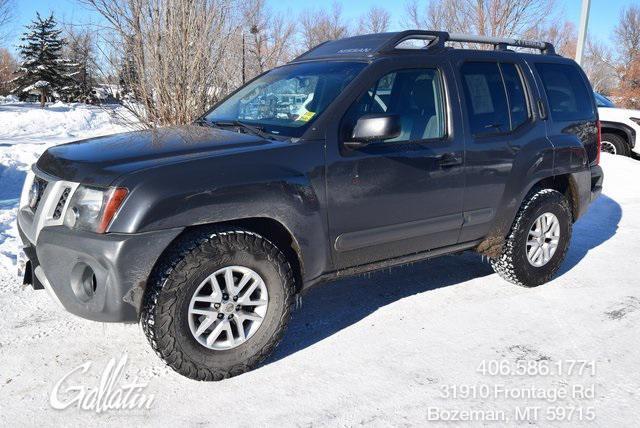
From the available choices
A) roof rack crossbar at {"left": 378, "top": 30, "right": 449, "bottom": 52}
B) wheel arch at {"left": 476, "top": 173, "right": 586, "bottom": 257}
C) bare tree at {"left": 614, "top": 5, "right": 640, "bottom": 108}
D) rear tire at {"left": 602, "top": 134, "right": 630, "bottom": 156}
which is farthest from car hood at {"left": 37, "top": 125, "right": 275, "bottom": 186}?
bare tree at {"left": 614, "top": 5, "right": 640, "bottom": 108}

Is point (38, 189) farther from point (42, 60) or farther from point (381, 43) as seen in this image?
point (42, 60)

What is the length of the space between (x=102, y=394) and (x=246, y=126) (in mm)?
1789

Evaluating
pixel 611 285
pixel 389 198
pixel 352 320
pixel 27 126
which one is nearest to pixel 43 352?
pixel 352 320

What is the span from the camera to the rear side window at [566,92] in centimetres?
462

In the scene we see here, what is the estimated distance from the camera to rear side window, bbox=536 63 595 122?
462 cm

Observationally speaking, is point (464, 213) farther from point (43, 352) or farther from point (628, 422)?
point (43, 352)

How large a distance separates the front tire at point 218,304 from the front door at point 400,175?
497 millimetres

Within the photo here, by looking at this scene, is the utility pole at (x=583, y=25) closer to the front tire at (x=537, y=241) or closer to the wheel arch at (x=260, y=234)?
the front tire at (x=537, y=241)

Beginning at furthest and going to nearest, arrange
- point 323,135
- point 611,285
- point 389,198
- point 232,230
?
point 611,285 → point 389,198 → point 323,135 → point 232,230

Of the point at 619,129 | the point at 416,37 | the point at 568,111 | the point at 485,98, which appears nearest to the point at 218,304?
the point at 416,37

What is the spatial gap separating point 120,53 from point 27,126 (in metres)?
14.9

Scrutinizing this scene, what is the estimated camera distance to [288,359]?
3.28 m

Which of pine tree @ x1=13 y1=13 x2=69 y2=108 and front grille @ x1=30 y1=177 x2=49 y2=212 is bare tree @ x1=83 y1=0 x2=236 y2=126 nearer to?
front grille @ x1=30 y1=177 x2=49 y2=212

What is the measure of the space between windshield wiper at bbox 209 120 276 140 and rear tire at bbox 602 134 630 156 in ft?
31.8
